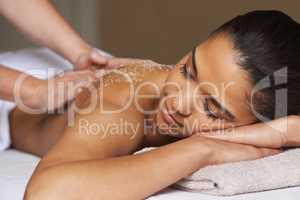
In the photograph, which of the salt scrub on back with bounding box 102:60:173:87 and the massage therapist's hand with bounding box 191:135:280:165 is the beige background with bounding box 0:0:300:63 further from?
the massage therapist's hand with bounding box 191:135:280:165

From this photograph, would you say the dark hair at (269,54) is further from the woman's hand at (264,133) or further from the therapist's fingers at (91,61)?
the therapist's fingers at (91,61)

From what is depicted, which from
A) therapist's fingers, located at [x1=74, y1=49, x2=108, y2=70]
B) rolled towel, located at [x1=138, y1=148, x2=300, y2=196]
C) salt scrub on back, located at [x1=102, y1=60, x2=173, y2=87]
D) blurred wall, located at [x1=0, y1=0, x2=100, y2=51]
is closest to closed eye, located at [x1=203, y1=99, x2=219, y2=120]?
rolled towel, located at [x1=138, y1=148, x2=300, y2=196]

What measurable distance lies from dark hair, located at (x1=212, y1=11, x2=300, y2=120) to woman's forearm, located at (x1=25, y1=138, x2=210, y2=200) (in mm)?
201

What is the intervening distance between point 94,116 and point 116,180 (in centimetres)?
23

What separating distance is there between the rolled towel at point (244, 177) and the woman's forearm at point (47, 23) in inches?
25.2

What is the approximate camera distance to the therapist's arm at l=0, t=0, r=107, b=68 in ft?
5.16

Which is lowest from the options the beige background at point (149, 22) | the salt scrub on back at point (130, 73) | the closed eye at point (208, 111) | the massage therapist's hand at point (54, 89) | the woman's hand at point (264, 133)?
the woman's hand at point (264, 133)

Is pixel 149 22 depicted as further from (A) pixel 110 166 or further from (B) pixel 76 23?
(A) pixel 110 166

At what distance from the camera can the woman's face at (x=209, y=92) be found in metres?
1.10

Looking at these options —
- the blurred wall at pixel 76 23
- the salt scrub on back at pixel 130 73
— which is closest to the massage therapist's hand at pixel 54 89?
the salt scrub on back at pixel 130 73

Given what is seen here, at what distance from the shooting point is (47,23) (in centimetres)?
159

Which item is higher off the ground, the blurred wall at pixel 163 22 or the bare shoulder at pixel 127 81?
the blurred wall at pixel 163 22

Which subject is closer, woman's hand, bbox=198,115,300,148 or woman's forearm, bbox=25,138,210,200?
woman's forearm, bbox=25,138,210,200

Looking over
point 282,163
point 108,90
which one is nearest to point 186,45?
point 108,90
